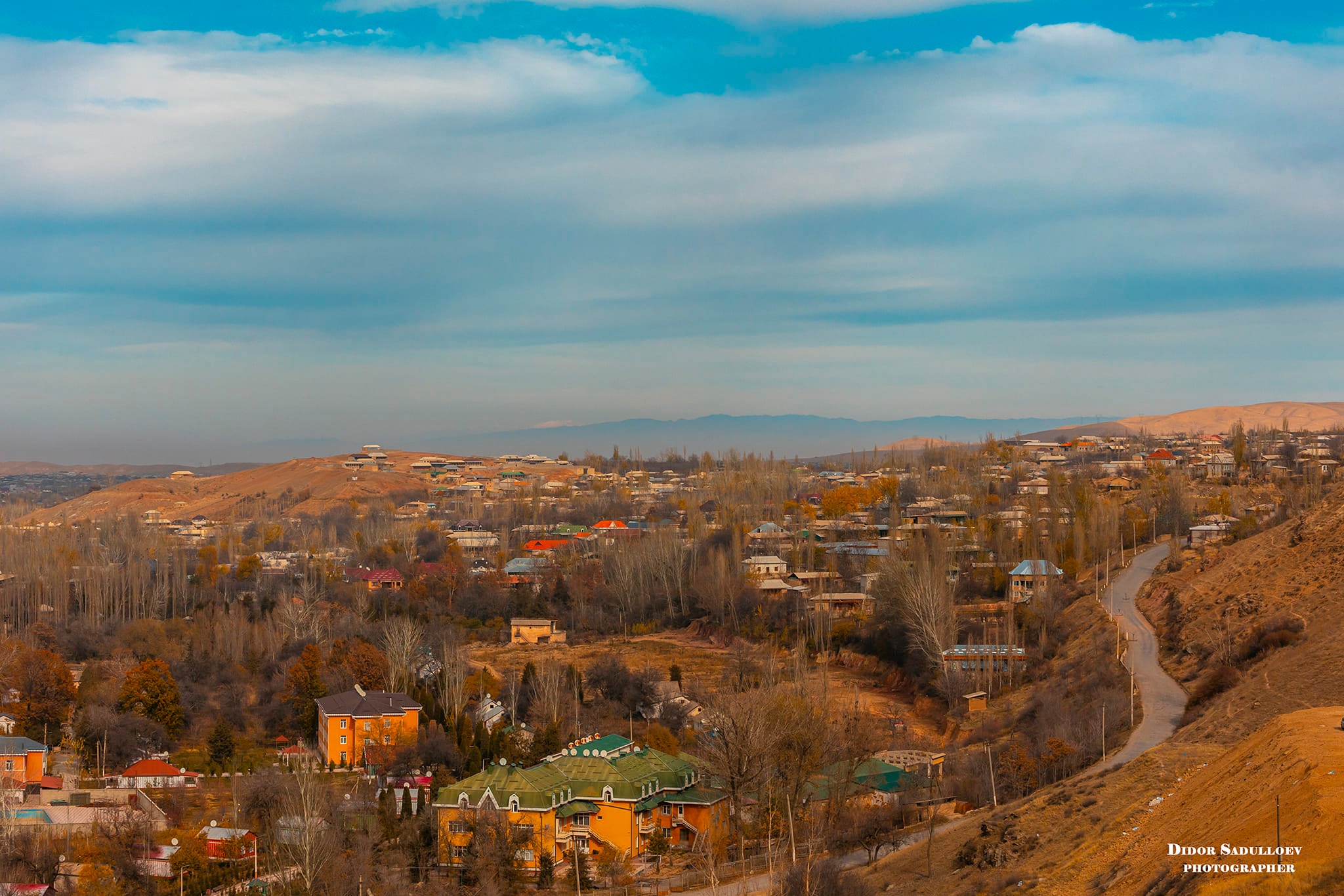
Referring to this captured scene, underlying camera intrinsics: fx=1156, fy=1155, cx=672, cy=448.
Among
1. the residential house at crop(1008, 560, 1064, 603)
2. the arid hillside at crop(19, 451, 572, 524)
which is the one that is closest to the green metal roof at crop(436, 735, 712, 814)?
the residential house at crop(1008, 560, 1064, 603)

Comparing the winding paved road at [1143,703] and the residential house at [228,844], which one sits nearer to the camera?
the winding paved road at [1143,703]

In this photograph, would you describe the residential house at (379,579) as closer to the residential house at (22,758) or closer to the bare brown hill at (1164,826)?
the residential house at (22,758)

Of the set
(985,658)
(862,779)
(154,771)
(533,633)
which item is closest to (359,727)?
(154,771)

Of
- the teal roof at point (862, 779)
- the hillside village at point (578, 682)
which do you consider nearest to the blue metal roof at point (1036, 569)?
the hillside village at point (578, 682)

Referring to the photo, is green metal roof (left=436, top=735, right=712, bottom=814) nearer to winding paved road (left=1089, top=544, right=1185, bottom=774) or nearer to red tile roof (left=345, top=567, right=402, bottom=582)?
winding paved road (left=1089, top=544, right=1185, bottom=774)

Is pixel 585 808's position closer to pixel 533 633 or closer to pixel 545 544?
pixel 533 633

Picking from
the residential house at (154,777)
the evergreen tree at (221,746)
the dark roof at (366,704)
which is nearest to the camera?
the residential house at (154,777)

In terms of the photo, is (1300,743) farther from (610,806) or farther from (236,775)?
(236,775)
